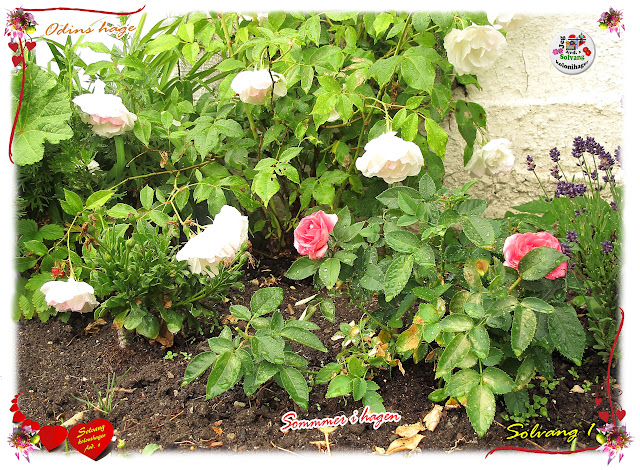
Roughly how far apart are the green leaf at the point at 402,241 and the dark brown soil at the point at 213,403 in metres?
0.46

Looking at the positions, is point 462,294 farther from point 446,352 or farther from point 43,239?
point 43,239

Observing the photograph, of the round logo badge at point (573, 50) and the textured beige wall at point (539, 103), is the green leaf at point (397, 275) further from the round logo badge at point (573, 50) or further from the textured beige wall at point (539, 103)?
the round logo badge at point (573, 50)

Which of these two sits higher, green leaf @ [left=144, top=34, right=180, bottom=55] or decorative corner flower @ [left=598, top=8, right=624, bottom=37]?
decorative corner flower @ [left=598, top=8, right=624, bottom=37]

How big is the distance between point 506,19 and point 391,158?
2.03 feet

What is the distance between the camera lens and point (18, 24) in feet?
5.66

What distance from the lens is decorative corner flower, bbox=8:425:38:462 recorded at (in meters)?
1.40

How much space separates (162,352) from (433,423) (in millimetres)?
874

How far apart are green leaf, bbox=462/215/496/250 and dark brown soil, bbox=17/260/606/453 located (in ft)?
1.57

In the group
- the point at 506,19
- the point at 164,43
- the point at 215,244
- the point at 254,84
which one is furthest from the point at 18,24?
the point at 506,19

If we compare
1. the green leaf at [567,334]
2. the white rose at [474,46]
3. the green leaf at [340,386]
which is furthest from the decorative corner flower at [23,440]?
the white rose at [474,46]

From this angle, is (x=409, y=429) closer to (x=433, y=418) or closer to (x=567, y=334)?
(x=433, y=418)

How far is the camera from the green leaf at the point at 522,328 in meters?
1.19

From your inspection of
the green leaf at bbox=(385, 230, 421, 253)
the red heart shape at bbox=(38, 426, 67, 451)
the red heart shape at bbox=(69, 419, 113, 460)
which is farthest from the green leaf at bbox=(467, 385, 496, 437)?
the red heart shape at bbox=(38, 426, 67, 451)

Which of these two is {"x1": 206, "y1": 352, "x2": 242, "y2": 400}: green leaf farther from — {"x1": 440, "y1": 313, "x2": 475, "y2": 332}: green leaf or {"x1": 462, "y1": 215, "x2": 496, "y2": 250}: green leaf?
{"x1": 462, "y1": 215, "x2": 496, "y2": 250}: green leaf
